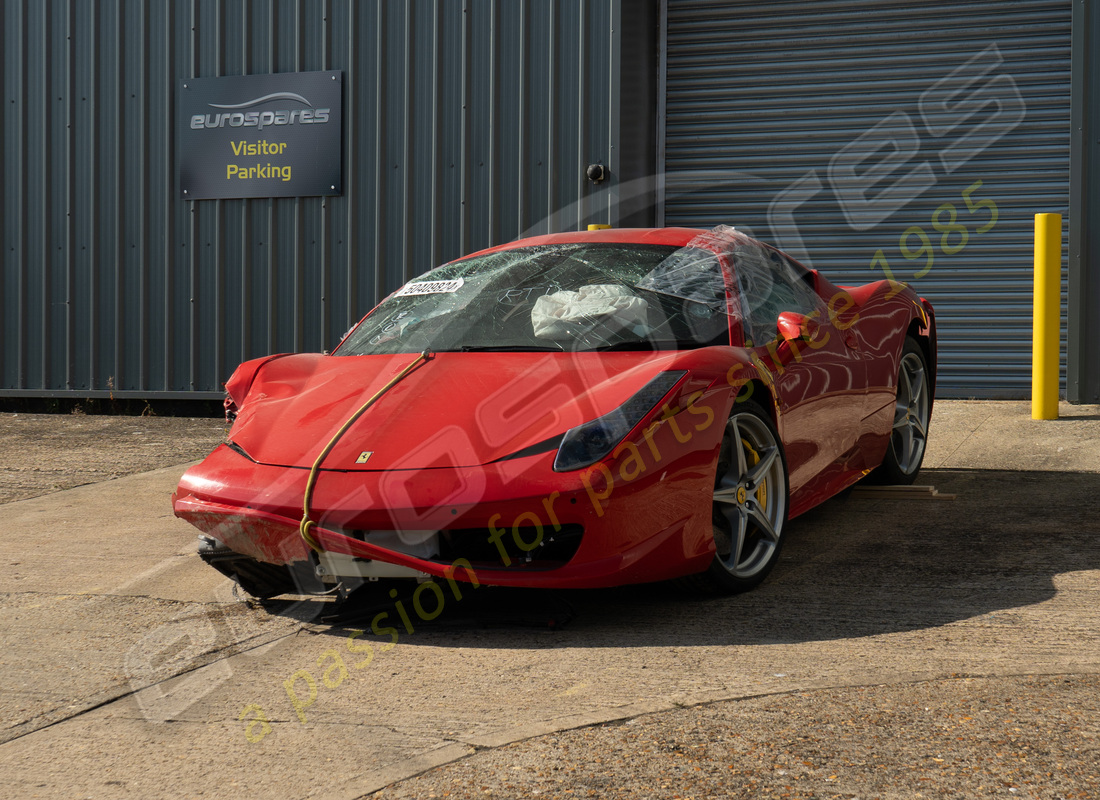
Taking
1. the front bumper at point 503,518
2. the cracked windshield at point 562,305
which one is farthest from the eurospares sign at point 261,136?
the front bumper at point 503,518

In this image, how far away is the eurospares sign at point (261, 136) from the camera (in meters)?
9.63

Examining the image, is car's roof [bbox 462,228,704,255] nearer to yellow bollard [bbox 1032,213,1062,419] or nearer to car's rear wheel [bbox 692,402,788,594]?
car's rear wheel [bbox 692,402,788,594]

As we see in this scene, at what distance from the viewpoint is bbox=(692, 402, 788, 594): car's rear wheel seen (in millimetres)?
3521

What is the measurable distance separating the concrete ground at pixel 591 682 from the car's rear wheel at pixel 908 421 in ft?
2.39

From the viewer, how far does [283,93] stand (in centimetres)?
969

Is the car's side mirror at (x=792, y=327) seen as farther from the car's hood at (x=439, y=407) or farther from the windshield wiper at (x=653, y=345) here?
the car's hood at (x=439, y=407)

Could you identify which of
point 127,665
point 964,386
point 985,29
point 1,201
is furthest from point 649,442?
point 1,201

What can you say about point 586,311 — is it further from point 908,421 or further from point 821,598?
point 908,421

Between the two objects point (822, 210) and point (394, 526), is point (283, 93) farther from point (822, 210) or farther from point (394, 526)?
point (394, 526)

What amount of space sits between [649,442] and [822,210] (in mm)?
7219

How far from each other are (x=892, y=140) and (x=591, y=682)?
790cm

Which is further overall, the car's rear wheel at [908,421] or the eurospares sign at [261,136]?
the eurospares sign at [261,136]

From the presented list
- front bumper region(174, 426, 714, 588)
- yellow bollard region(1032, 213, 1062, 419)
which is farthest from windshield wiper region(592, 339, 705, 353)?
yellow bollard region(1032, 213, 1062, 419)

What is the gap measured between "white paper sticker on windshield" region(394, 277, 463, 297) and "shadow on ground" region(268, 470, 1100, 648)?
129cm
